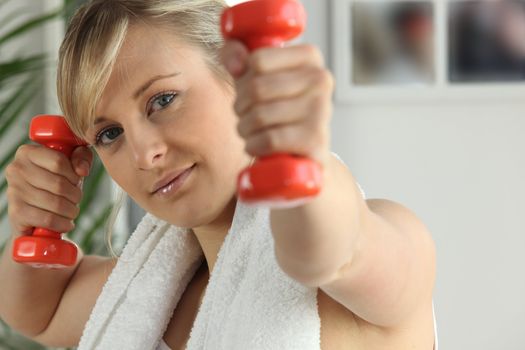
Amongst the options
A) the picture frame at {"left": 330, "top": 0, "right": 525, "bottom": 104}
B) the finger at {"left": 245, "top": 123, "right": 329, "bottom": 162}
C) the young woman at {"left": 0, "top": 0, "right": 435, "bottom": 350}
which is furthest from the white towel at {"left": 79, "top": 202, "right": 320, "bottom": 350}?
the picture frame at {"left": 330, "top": 0, "right": 525, "bottom": 104}

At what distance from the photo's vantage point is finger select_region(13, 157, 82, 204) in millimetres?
1098

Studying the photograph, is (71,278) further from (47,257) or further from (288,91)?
(288,91)

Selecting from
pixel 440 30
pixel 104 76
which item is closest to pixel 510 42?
pixel 440 30

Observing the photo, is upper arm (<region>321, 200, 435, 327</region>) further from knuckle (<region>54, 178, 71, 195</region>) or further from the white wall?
the white wall

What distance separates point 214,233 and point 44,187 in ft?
0.80

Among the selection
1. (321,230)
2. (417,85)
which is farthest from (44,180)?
(417,85)

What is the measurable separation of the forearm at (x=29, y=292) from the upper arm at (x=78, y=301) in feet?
0.04

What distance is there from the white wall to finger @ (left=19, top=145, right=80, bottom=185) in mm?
1454

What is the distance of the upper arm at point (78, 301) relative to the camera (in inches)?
48.1

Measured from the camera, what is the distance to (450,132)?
8.13ft

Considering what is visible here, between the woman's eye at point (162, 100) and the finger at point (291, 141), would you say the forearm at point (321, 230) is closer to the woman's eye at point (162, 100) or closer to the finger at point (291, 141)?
the finger at point (291, 141)

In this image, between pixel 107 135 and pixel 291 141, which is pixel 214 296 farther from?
→ pixel 291 141

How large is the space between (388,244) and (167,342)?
473 mm

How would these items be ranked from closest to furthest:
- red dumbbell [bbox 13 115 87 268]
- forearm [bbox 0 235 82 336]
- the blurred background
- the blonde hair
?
1. the blonde hair
2. red dumbbell [bbox 13 115 87 268]
3. forearm [bbox 0 235 82 336]
4. the blurred background
